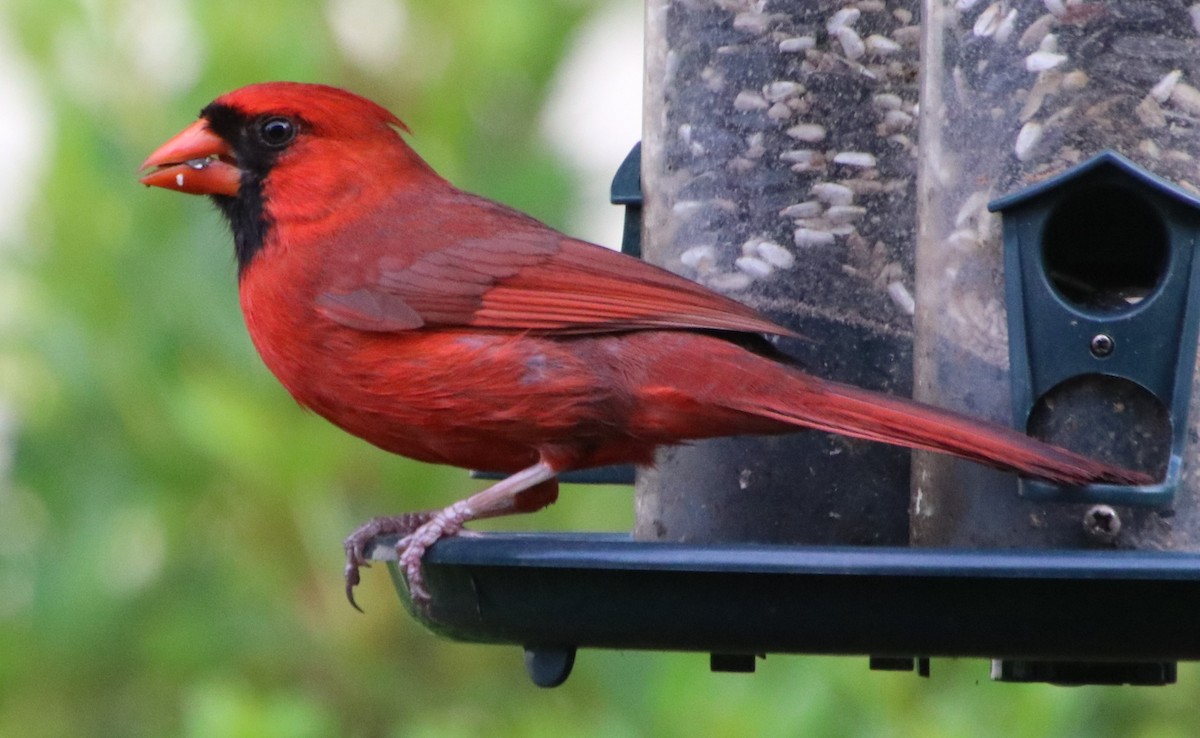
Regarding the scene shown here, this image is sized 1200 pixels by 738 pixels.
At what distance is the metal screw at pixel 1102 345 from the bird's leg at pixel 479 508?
102 cm

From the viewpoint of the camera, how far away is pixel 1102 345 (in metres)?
3.39

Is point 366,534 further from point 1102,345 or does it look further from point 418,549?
point 1102,345

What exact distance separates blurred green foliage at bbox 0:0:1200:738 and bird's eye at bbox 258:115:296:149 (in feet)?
2.15

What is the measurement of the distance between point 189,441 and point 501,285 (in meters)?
1.32

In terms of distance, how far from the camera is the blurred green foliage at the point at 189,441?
4.98 m

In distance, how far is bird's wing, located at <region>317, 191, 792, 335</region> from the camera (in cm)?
375

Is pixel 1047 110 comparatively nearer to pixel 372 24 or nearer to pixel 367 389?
pixel 367 389

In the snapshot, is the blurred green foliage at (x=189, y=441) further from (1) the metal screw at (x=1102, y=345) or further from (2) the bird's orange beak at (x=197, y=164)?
(1) the metal screw at (x=1102, y=345)

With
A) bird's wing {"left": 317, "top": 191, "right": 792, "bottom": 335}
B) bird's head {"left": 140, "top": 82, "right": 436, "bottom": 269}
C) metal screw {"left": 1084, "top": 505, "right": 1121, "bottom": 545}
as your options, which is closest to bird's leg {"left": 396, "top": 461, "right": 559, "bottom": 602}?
bird's wing {"left": 317, "top": 191, "right": 792, "bottom": 335}

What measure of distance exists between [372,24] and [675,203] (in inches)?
57.8

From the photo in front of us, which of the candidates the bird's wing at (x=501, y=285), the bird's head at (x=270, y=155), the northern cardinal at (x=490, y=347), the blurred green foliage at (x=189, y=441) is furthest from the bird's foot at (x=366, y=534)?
the blurred green foliage at (x=189, y=441)

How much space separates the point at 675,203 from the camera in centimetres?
410

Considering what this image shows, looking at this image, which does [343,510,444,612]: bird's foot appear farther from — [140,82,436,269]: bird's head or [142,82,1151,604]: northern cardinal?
[140,82,436,269]: bird's head

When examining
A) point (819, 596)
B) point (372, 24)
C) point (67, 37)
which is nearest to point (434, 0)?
point (372, 24)
